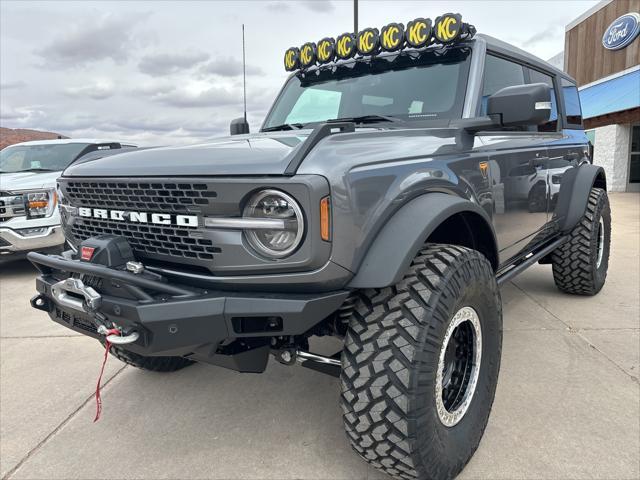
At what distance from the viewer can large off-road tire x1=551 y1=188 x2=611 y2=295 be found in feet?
13.5

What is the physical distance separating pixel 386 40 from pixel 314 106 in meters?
0.62

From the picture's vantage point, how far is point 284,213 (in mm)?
1705

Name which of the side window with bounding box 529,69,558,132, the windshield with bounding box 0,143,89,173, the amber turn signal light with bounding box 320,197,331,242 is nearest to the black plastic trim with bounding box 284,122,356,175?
the amber turn signal light with bounding box 320,197,331,242

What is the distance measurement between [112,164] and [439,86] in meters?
1.75

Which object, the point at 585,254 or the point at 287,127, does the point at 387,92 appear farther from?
the point at 585,254

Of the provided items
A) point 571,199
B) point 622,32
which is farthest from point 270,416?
point 622,32

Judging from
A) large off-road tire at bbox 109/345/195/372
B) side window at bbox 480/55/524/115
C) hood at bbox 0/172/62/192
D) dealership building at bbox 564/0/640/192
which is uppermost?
dealership building at bbox 564/0/640/192

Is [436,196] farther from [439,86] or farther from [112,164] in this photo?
[112,164]

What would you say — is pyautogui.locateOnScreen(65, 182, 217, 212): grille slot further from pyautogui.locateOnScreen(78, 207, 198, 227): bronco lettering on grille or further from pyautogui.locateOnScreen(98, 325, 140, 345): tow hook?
pyautogui.locateOnScreen(98, 325, 140, 345): tow hook

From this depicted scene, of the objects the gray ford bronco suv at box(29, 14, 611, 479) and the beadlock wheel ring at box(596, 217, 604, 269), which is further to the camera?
the beadlock wheel ring at box(596, 217, 604, 269)

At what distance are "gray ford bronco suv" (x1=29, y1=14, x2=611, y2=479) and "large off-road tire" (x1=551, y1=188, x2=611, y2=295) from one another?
6.41 feet

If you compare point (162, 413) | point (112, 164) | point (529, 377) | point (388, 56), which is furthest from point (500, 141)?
point (162, 413)

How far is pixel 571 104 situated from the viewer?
4535 mm

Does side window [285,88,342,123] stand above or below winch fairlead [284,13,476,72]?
below
